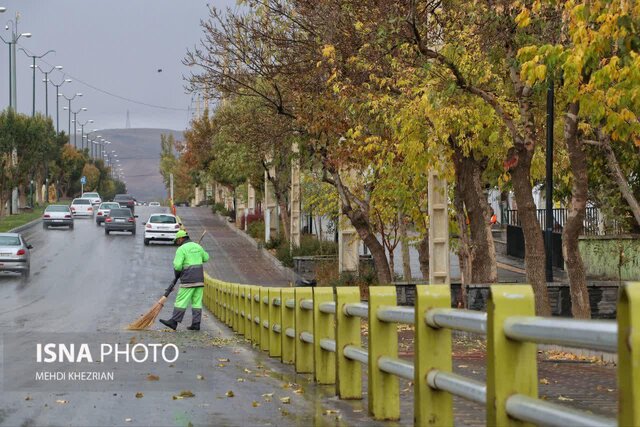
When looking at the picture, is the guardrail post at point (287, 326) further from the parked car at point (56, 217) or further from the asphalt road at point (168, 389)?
the parked car at point (56, 217)

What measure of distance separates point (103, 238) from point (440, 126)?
50.1m

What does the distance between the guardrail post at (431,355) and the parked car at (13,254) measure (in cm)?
3920

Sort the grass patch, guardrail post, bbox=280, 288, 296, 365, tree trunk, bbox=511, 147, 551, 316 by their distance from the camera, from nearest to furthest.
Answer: guardrail post, bbox=280, 288, 296, 365 < tree trunk, bbox=511, 147, 551, 316 < the grass patch

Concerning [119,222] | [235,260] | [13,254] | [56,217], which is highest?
[56,217]

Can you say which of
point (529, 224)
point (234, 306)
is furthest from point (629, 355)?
point (234, 306)

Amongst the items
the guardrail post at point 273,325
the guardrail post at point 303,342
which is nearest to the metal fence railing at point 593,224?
the guardrail post at point 273,325

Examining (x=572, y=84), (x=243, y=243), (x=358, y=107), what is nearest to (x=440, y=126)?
(x=358, y=107)

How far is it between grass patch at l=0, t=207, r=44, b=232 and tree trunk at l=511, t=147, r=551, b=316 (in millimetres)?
54915

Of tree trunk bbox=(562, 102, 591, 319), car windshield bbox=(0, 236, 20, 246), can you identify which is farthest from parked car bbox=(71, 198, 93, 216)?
tree trunk bbox=(562, 102, 591, 319)

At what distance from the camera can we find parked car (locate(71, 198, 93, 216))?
300 ft

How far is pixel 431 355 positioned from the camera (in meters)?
6.56

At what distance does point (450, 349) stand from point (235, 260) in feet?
160

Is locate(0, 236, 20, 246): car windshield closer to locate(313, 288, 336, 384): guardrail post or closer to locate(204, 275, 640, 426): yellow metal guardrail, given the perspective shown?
locate(204, 275, 640, 426): yellow metal guardrail

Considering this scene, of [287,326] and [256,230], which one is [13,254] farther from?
[287,326]
